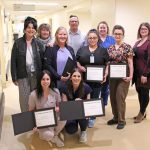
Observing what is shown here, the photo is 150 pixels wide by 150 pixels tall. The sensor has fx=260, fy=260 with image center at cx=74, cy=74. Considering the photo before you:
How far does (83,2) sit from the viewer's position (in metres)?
8.94

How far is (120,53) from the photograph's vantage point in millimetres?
3189

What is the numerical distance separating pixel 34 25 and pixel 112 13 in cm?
282

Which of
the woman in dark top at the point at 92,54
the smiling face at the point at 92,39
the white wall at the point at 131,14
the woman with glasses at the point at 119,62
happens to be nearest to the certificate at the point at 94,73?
the woman in dark top at the point at 92,54

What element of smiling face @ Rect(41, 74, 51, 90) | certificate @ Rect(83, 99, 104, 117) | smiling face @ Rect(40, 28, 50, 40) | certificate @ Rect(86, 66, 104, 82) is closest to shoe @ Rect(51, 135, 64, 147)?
certificate @ Rect(83, 99, 104, 117)

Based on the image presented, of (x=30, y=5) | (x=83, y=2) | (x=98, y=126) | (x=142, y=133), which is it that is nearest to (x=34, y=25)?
(x=98, y=126)

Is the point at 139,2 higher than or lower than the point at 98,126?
higher

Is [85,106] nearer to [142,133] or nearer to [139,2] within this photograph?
[142,133]

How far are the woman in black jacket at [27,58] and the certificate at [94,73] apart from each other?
0.60m

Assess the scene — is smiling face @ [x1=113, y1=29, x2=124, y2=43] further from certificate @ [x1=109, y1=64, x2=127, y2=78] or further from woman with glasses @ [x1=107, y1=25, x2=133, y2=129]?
certificate @ [x1=109, y1=64, x2=127, y2=78]

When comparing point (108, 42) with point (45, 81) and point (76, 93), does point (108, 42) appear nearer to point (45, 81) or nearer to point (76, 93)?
point (76, 93)

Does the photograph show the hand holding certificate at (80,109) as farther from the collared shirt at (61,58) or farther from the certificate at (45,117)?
the collared shirt at (61,58)

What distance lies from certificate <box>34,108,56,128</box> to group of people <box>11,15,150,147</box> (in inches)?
3.7

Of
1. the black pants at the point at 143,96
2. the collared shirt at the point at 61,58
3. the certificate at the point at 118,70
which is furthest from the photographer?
the black pants at the point at 143,96

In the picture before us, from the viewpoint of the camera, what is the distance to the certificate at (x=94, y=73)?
321cm
